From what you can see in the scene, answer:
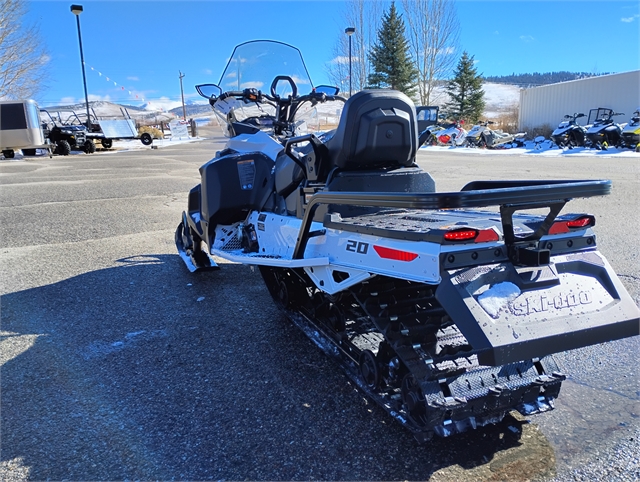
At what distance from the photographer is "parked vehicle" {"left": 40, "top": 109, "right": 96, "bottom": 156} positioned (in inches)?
873

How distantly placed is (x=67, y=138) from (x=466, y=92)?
28730 mm

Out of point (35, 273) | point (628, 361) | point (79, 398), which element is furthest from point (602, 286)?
point (35, 273)

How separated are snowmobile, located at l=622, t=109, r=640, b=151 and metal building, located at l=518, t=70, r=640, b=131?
5.67 meters

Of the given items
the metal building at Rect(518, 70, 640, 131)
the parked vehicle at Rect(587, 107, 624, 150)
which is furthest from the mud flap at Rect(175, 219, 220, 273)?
the metal building at Rect(518, 70, 640, 131)

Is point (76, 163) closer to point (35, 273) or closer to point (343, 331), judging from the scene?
point (35, 273)

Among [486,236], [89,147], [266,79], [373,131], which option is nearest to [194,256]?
[266,79]

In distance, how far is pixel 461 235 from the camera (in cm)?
201

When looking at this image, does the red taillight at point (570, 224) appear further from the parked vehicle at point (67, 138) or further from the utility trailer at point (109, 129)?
the utility trailer at point (109, 129)

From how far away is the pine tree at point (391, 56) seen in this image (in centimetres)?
3372

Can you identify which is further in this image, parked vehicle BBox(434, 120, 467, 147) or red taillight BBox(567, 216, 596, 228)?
parked vehicle BBox(434, 120, 467, 147)

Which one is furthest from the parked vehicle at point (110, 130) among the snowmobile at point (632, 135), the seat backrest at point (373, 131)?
the seat backrest at point (373, 131)

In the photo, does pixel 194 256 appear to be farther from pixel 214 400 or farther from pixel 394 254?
pixel 394 254

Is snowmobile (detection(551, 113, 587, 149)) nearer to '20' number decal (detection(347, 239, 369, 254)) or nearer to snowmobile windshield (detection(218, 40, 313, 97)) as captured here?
snowmobile windshield (detection(218, 40, 313, 97))

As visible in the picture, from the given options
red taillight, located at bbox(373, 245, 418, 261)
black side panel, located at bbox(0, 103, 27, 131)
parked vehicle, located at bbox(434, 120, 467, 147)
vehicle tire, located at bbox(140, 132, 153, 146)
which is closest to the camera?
red taillight, located at bbox(373, 245, 418, 261)
